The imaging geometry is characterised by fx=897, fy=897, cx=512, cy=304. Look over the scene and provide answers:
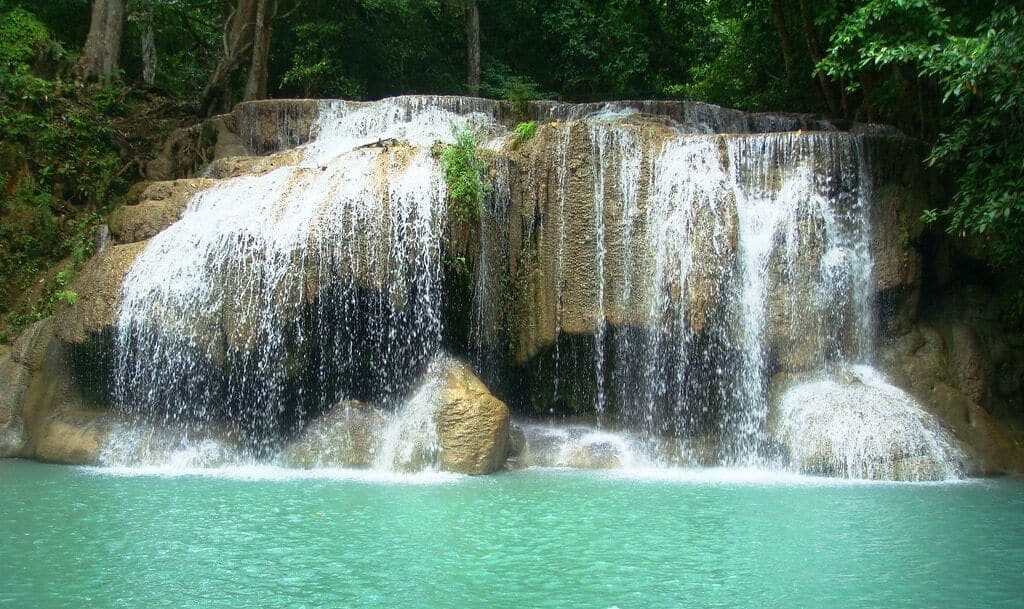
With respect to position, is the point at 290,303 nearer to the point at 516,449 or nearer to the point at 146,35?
the point at 516,449

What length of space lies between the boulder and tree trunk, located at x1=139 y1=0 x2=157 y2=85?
12.1 m

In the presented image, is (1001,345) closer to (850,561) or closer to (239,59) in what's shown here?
(850,561)

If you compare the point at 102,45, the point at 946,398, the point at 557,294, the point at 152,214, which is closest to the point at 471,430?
the point at 557,294

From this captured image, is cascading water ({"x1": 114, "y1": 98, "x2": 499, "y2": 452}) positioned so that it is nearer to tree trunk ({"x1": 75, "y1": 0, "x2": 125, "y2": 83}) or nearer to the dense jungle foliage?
the dense jungle foliage

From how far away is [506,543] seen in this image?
24.0ft

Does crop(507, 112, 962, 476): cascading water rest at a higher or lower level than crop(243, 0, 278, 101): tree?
lower

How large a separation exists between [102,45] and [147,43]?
8.75 feet

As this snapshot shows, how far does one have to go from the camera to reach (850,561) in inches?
268

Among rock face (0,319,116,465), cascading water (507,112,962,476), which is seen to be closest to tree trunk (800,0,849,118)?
cascading water (507,112,962,476)

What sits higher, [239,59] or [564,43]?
[564,43]

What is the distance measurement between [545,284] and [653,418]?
240 centimetres

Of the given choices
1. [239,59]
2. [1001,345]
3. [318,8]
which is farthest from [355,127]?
[1001,345]

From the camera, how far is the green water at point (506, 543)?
6.01 m

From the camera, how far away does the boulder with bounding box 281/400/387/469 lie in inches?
451
